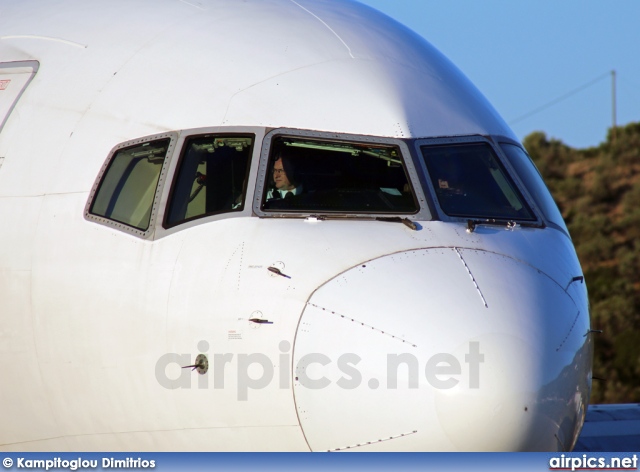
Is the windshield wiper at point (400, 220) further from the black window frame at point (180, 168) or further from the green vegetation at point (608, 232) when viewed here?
the green vegetation at point (608, 232)

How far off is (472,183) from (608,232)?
35.5 m

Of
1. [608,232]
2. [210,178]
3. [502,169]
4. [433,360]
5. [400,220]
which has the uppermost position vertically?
[502,169]

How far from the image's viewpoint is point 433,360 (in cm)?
750

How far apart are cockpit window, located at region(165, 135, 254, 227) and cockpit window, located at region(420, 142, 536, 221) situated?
1.42 metres

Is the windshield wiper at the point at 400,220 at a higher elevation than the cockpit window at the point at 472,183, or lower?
lower

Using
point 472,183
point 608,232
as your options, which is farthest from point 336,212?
point 608,232

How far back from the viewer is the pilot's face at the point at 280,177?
8.71 meters

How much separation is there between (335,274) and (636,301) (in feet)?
100

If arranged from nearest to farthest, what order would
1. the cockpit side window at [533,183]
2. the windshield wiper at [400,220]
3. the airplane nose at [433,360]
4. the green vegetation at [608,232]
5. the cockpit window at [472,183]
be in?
1. the airplane nose at [433,360]
2. the windshield wiper at [400,220]
3. the cockpit window at [472,183]
4. the cockpit side window at [533,183]
5. the green vegetation at [608,232]

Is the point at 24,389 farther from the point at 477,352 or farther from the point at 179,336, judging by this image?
the point at 477,352

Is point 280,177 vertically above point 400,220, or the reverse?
point 280,177

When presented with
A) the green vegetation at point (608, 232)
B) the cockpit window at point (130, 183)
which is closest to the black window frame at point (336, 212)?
the cockpit window at point (130, 183)

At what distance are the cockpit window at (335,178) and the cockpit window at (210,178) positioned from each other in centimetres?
23

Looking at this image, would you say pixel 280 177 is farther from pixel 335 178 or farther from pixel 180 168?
pixel 180 168
